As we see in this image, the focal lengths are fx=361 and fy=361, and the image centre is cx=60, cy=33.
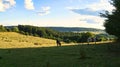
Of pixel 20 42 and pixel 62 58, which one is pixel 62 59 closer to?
pixel 62 58

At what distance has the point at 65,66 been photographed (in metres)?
28.4

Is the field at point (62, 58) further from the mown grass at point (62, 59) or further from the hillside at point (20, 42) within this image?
the hillside at point (20, 42)

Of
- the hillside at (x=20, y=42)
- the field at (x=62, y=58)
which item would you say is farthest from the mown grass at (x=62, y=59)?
the hillside at (x=20, y=42)

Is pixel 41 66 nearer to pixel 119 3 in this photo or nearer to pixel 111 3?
pixel 119 3

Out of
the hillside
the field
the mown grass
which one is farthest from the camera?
the hillside

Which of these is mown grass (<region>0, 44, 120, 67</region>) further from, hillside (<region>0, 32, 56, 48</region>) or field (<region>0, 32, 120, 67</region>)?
hillside (<region>0, 32, 56, 48</region>)

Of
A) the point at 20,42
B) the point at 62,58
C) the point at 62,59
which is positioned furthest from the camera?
the point at 20,42

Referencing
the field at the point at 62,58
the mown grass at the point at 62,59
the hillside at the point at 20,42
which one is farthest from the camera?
the hillside at the point at 20,42

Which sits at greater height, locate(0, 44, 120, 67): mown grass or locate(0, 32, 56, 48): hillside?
locate(0, 44, 120, 67): mown grass

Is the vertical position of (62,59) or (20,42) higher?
(62,59)

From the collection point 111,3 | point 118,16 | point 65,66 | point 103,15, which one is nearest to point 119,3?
point 118,16

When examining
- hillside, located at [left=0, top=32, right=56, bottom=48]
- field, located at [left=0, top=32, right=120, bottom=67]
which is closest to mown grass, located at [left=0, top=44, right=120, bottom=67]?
field, located at [left=0, top=32, right=120, bottom=67]

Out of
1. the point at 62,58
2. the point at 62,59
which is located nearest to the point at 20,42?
the point at 62,58

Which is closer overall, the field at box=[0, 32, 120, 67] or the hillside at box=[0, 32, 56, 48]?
the field at box=[0, 32, 120, 67]
